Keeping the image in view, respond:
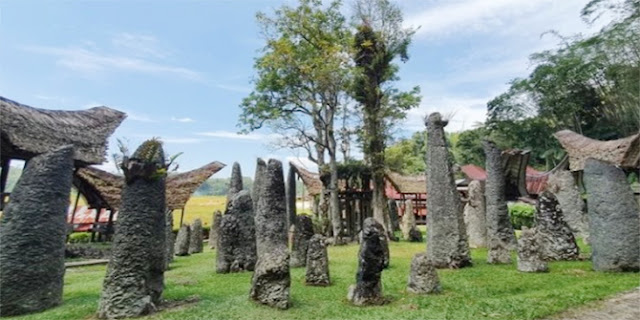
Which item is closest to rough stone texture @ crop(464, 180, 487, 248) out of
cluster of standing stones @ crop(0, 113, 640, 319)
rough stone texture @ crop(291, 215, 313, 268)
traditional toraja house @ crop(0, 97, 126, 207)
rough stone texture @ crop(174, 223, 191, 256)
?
cluster of standing stones @ crop(0, 113, 640, 319)

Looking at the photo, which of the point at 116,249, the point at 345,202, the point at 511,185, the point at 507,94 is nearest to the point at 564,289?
the point at 116,249

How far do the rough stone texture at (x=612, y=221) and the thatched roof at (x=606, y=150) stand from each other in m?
3.60

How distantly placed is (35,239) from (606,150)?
17.6 m

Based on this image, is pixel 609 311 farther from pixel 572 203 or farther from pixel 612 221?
pixel 572 203

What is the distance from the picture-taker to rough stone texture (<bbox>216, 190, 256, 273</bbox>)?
1127 centimetres

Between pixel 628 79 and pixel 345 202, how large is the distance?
963 inches

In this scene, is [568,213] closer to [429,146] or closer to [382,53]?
[429,146]

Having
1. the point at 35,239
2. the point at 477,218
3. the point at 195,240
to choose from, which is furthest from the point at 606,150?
the point at 35,239

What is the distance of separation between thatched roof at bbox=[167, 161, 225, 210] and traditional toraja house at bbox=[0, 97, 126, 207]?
16.4 feet

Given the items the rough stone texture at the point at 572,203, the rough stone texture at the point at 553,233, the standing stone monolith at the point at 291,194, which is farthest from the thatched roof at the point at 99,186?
the rough stone texture at the point at 572,203

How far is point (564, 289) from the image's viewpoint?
A: 7879 mm

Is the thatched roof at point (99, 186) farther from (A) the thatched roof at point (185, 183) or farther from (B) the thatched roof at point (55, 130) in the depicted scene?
(B) the thatched roof at point (55, 130)

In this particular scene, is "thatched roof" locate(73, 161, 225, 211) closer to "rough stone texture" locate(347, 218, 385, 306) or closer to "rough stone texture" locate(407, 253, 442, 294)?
"rough stone texture" locate(347, 218, 385, 306)

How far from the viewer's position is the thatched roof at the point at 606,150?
1390 cm
